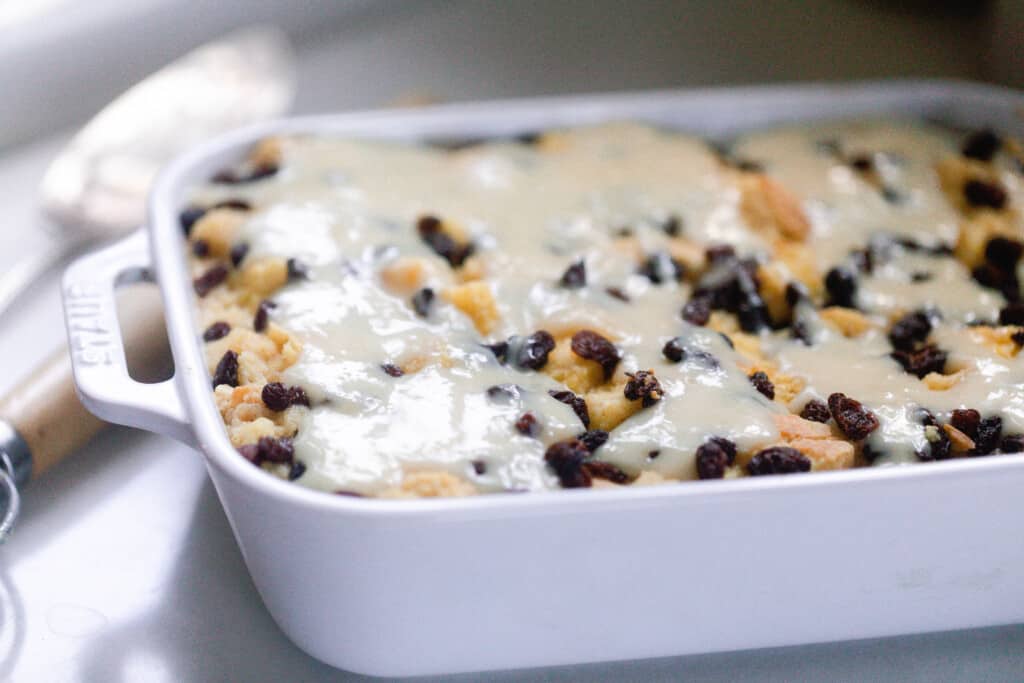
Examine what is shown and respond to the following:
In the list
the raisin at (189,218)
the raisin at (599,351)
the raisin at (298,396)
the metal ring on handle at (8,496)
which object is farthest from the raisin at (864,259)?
the metal ring on handle at (8,496)

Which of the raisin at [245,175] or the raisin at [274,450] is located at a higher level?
the raisin at [245,175]

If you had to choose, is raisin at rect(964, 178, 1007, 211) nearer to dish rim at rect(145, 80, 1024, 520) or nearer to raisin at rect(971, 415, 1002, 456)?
dish rim at rect(145, 80, 1024, 520)

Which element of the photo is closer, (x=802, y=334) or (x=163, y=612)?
(x=163, y=612)

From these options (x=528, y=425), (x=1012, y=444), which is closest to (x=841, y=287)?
(x=1012, y=444)

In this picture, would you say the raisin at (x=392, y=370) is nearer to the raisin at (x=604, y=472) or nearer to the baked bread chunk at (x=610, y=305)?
the baked bread chunk at (x=610, y=305)

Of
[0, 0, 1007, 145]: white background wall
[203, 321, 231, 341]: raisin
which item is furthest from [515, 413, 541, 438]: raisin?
[0, 0, 1007, 145]: white background wall

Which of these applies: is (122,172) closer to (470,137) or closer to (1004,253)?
(470,137)
